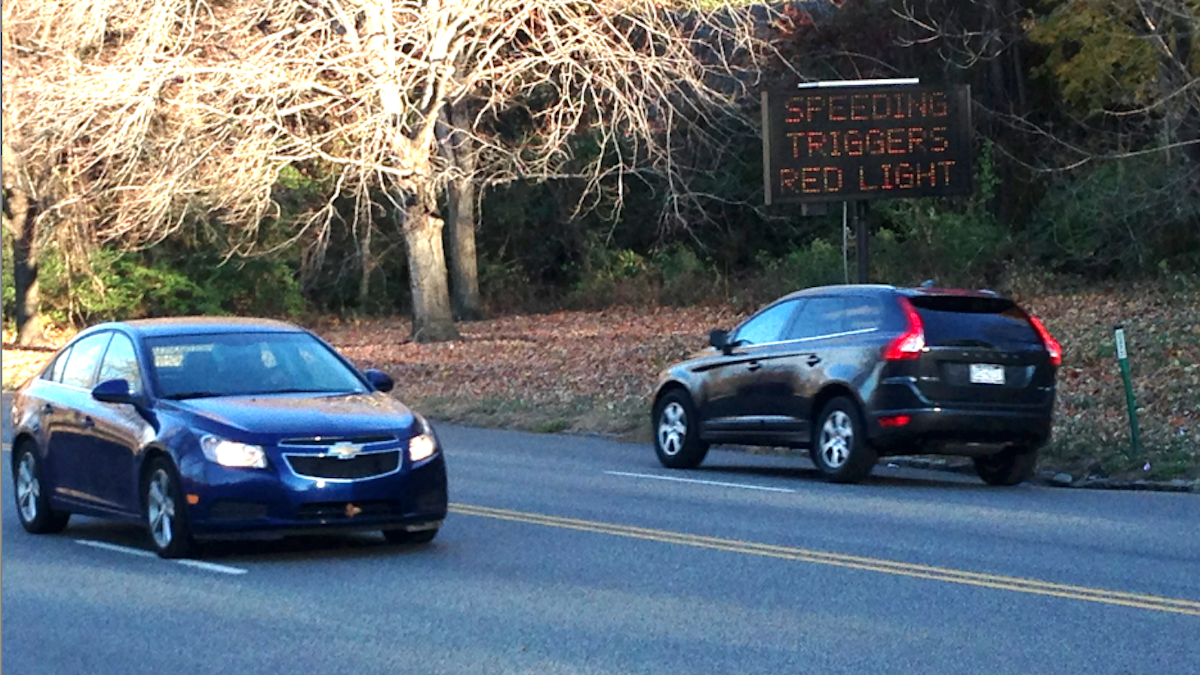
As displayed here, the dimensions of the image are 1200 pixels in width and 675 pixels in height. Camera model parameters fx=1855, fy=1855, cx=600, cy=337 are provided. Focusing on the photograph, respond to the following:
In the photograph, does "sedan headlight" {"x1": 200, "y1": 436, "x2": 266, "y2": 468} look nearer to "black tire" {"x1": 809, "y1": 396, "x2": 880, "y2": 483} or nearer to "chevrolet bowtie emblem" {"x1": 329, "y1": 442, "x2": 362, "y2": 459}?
"chevrolet bowtie emblem" {"x1": 329, "y1": 442, "x2": 362, "y2": 459}

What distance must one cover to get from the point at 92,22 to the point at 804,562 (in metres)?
21.7

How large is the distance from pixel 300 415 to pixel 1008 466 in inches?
299

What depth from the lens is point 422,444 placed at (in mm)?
11508

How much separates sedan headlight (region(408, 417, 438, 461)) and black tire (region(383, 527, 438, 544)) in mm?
760

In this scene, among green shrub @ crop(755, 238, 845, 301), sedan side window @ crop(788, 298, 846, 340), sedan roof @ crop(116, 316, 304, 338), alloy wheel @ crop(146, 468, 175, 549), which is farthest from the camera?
green shrub @ crop(755, 238, 845, 301)

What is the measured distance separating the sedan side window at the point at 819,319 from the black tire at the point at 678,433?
1.41m

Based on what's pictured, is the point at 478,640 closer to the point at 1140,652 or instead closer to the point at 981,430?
the point at 1140,652

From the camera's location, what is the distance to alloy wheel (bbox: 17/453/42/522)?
42.8 ft

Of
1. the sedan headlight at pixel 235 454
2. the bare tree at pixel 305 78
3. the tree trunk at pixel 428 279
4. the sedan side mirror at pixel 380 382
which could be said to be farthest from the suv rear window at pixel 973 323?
the tree trunk at pixel 428 279

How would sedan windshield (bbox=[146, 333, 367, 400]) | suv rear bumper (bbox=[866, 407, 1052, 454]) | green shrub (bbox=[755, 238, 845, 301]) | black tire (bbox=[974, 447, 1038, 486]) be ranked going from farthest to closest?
1. green shrub (bbox=[755, 238, 845, 301])
2. black tire (bbox=[974, 447, 1038, 486])
3. suv rear bumper (bbox=[866, 407, 1052, 454])
4. sedan windshield (bbox=[146, 333, 367, 400])

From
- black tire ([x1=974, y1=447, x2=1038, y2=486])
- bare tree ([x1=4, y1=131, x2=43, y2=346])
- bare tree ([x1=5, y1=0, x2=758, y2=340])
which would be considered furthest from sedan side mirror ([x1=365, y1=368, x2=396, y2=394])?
bare tree ([x1=4, y1=131, x2=43, y2=346])

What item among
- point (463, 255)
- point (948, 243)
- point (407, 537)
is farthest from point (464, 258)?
point (407, 537)

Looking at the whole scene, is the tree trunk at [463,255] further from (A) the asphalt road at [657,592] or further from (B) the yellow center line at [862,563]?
(B) the yellow center line at [862,563]

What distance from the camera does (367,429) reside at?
36.9 feet
